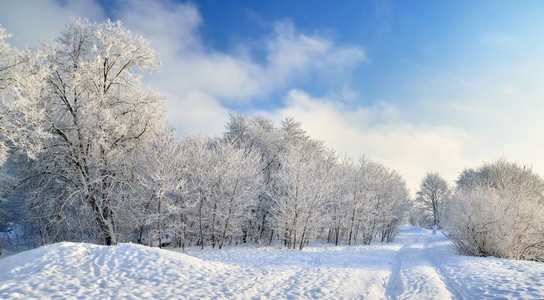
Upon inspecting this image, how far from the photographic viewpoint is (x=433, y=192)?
7000cm

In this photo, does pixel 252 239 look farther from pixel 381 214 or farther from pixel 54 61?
pixel 54 61

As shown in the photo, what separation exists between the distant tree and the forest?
39.1m

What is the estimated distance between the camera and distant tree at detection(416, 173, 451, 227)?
69000 mm

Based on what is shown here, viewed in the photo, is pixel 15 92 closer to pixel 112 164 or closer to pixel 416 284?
pixel 112 164

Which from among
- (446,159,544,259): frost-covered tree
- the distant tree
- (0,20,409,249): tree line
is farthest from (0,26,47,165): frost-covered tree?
the distant tree

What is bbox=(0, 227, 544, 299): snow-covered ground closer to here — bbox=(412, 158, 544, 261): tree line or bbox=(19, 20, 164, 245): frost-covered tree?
bbox=(19, 20, 164, 245): frost-covered tree

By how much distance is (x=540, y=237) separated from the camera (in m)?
20.7

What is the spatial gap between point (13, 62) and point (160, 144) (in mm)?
10876

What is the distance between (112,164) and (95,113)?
135 inches

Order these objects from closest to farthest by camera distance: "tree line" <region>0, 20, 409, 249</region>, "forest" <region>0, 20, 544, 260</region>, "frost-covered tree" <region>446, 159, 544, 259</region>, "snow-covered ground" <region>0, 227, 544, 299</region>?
"snow-covered ground" <region>0, 227, 544, 299</region>, "tree line" <region>0, 20, 409, 249</region>, "forest" <region>0, 20, 544, 260</region>, "frost-covered tree" <region>446, 159, 544, 259</region>

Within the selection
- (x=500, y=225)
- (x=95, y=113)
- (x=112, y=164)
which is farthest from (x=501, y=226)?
(x=95, y=113)

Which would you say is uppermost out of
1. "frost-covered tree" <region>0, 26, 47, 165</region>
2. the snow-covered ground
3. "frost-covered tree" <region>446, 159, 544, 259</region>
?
"frost-covered tree" <region>0, 26, 47, 165</region>

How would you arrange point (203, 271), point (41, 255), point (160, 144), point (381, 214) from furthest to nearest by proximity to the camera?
point (381, 214) < point (160, 144) < point (203, 271) < point (41, 255)

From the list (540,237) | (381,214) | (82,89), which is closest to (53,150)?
(82,89)
